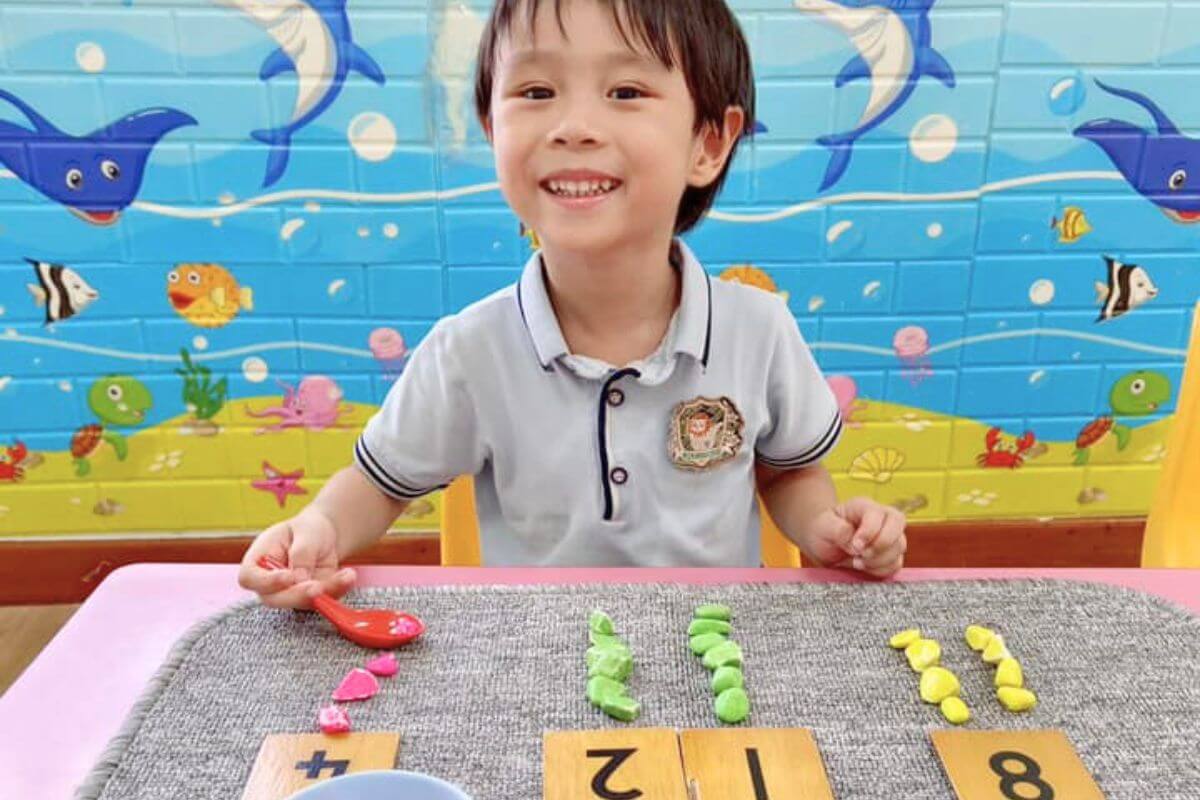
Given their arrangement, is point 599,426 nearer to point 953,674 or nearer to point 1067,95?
point 953,674

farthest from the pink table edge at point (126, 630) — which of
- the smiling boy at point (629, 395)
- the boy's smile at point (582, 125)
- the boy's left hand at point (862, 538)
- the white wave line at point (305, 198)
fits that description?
the white wave line at point (305, 198)

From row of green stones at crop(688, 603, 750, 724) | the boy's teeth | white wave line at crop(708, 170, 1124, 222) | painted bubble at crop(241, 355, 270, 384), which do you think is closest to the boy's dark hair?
the boy's teeth

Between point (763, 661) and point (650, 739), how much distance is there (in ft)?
0.36

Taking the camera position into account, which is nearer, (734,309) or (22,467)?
(734,309)

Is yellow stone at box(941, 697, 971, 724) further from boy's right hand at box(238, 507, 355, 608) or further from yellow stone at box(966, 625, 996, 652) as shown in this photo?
boy's right hand at box(238, 507, 355, 608)

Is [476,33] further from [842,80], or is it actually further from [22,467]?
[22,467]

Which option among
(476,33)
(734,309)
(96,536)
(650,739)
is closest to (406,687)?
(650,739)

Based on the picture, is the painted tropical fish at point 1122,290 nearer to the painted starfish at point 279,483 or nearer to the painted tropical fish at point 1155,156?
the painted tropical fish at point 1155,156

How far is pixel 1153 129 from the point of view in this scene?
1.68 metres

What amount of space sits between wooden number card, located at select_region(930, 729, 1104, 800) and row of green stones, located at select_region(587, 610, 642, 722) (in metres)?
0.17

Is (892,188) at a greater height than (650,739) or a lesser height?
greater

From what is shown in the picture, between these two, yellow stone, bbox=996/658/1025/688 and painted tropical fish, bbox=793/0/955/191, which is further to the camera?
painted tropical fish, bbox=793/0/955/191

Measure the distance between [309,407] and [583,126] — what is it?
1177 millimetres

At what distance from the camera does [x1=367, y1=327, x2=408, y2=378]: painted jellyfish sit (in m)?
1.74
